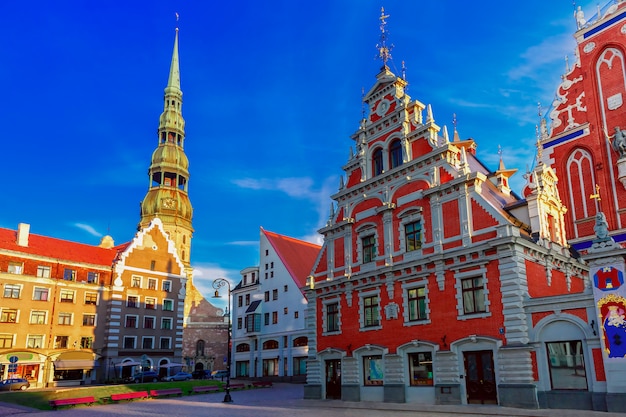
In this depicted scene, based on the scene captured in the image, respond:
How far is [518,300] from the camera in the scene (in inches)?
897

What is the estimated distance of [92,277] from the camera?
5447 cm

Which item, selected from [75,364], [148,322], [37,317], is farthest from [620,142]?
[37,317]

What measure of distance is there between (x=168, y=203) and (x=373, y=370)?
71.5 m

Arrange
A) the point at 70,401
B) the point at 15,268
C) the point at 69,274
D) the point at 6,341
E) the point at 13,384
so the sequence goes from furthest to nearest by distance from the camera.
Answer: the point at 69,274 → the point at 15,268 → the point at 6,341 → the point at 13,384 → the point at 70,401

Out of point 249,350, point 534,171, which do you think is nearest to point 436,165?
point 534,171

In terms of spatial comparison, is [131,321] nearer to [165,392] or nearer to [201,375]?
[201,375]

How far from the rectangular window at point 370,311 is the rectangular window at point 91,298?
1396 inches

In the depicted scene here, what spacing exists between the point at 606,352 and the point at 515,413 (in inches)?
166

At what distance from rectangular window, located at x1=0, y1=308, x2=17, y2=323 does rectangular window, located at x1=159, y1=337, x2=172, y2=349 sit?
50.8 feet

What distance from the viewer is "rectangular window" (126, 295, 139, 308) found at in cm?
5600

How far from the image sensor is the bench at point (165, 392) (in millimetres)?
35125

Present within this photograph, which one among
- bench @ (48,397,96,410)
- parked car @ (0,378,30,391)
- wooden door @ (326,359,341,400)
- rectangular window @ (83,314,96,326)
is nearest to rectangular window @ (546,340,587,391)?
wooden door @ (326,359,341,400)

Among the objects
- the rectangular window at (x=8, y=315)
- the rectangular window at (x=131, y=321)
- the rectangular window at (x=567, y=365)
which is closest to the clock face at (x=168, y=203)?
the rectangular window at (x=131, y=321)

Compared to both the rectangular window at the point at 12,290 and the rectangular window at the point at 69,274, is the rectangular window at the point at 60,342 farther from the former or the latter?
the rectangular window at the point at 69,274
